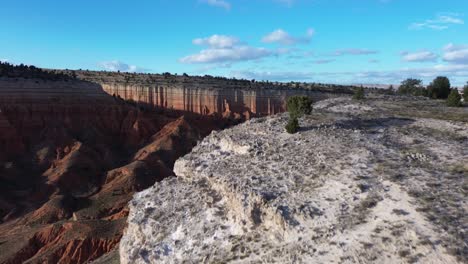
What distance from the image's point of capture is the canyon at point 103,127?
63.4 m

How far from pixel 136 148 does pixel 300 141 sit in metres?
57.9

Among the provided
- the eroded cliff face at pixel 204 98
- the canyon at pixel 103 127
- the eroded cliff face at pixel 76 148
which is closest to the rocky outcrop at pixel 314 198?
Result: the eroded cliff face at pixel 76 148

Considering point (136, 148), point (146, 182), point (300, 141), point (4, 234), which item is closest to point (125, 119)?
point (136, 148)

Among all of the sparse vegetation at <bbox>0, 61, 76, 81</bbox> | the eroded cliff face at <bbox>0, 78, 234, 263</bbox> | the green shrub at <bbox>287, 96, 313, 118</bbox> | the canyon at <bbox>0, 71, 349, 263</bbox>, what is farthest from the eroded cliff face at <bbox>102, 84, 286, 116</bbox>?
the green shrub at <bbox>287, 96, 313, 118</bbox>

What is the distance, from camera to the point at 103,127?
81062 mm

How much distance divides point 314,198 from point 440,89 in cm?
4931

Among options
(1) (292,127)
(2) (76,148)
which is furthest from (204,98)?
(1) (292,127)

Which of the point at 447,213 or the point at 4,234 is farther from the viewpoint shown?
the point at 4,234

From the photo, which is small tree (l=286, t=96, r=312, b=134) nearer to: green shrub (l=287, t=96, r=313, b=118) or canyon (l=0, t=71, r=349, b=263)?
green shrub (l=287, t=96, r=313, b=118)

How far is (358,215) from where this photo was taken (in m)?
16.4

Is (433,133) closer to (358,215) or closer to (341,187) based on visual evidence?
(341,187)

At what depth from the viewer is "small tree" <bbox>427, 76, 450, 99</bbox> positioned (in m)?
61.4

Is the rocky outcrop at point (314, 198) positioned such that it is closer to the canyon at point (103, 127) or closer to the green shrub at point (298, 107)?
the green shrub at point (298, 107)

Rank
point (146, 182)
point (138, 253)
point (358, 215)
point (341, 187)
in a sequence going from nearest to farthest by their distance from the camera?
point (358, 215) → point (341, 187) → point (138, 253) → point (146, 182)
